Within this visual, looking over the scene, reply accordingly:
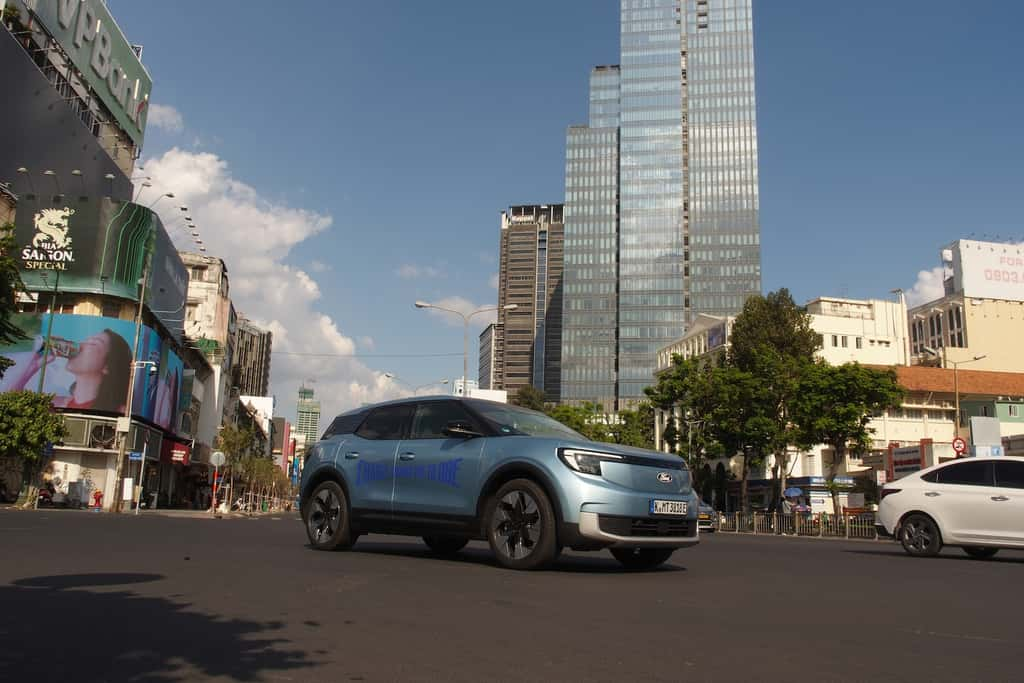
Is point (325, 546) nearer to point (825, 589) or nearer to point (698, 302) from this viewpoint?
point (825, 589)

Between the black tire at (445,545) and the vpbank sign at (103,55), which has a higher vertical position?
the vpbank sign at (103,55)

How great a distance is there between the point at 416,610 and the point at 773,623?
6.98 ft

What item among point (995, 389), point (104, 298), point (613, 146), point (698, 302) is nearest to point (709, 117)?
point (613, 146)

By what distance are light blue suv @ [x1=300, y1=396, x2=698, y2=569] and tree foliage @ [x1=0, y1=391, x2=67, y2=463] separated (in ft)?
104

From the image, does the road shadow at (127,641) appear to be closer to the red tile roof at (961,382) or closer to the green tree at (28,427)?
the green tree at (28,427)

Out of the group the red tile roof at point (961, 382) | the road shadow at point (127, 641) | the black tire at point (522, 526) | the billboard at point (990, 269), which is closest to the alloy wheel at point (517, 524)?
the black tire at point (522, 526)

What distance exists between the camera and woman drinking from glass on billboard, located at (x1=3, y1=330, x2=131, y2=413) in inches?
1829

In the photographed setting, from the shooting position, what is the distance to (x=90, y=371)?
47094 mm

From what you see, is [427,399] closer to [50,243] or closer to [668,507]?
[668,507]

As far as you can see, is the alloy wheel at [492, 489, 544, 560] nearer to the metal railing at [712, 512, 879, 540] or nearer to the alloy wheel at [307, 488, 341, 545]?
the alloy wheel at [307, 488, 341, 545]

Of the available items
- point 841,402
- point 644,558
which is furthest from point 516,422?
point 841,402

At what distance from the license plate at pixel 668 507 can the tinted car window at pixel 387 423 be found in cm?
292

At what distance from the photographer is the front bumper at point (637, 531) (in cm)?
737

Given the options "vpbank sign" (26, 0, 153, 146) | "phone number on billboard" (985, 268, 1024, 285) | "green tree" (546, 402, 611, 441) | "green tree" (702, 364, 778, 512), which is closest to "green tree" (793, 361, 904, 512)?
"green tree" (702, 364, 778, 512)
